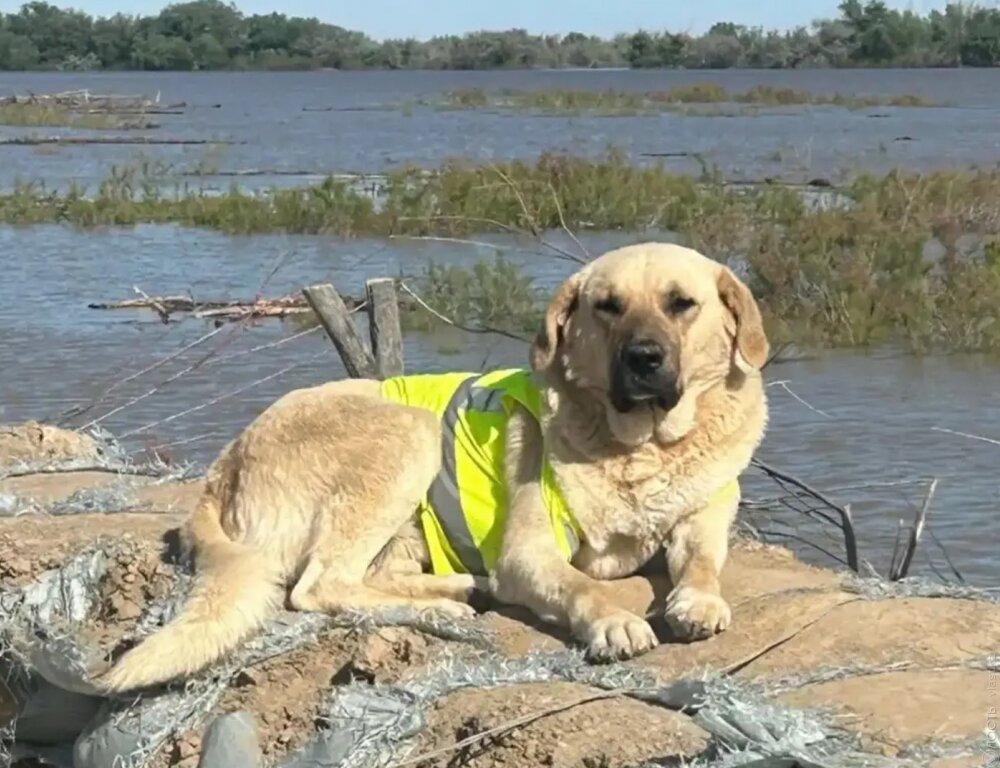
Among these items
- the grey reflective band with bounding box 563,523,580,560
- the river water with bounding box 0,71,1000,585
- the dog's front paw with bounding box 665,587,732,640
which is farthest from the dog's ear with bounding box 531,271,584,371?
the river water with bounding box 0,71,1000,585

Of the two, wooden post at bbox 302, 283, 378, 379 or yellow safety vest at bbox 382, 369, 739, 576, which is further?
wooden post at bbox 302, 283, 378, 379

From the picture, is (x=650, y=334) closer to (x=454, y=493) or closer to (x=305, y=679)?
(x=454, y=493)

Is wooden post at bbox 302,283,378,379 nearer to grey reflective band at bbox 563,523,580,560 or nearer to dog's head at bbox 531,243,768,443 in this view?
dog's head at bbox 531,243,768,443

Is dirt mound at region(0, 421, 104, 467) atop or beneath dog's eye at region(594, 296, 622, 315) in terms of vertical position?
beneath

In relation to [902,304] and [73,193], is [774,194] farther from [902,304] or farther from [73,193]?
[73,193]

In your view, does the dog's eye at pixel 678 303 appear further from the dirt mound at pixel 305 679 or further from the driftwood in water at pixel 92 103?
the driftwood in water at pixel 92 103

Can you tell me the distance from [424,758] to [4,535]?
2.25m

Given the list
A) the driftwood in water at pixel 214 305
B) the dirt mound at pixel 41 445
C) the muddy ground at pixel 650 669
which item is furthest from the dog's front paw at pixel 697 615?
the driftwood in water at pixel 214 305

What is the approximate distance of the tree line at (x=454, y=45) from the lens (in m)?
112

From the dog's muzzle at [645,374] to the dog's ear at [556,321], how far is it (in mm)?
338

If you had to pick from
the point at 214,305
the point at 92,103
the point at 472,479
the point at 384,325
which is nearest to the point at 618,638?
the point at 472,479

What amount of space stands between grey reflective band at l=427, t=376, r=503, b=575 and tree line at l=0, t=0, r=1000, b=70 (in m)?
106

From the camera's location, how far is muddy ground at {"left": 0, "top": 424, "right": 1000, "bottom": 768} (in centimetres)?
436

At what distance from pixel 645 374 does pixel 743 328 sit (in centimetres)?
48
